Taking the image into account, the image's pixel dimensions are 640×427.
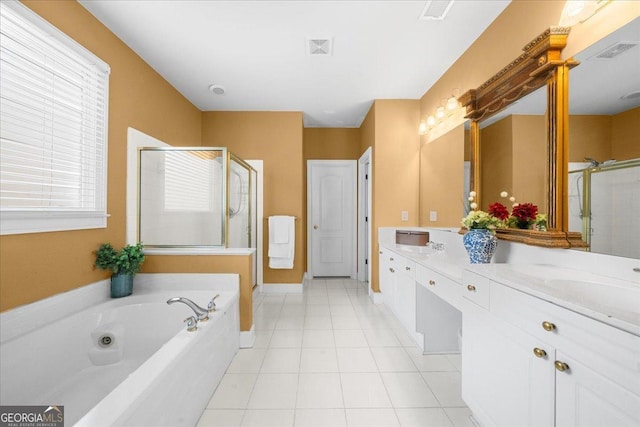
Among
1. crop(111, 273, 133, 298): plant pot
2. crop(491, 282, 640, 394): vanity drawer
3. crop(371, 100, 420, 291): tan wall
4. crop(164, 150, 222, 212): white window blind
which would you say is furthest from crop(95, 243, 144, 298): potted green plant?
crop(371, 100, 420, 291): tan wall

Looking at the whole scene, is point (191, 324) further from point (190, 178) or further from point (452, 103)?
point (452, 103)

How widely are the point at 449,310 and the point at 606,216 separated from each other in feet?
3.90

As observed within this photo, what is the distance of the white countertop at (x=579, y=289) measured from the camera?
0.71 metres

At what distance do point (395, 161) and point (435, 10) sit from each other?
1.60 m

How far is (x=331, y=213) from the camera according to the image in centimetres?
427

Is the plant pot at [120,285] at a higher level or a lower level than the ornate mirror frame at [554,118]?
lower

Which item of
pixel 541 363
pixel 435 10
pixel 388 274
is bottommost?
pixel 388 274

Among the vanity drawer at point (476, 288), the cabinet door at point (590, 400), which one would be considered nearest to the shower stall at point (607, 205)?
the vanity drawer at point (476, 288)

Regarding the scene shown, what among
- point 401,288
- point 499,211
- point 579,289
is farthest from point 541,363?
point 401,288

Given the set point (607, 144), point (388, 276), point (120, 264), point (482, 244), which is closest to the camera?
point (607, 144)

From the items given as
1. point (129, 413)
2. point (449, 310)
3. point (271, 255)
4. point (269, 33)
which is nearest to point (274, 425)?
point (129, 413)

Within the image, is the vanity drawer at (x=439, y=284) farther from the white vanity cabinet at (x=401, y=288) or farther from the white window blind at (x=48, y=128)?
the white window blind at (x=48, y=128)

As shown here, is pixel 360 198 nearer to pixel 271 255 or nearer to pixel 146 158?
pixel 271 255

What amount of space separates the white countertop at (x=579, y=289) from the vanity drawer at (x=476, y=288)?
32mm
